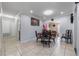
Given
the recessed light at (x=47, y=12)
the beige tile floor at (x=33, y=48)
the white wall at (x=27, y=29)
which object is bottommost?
the beige tile floor at (x=33, y=48)

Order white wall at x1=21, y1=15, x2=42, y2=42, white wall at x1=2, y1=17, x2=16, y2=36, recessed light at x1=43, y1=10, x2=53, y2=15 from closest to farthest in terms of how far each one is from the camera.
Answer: white wall at x1=2, y1=17, x2=16, y2=36 → recessed light at x1=43, y1=10, x2=53, y2=15 → white wall at x1=21, y1=15, x2=42, y2=42

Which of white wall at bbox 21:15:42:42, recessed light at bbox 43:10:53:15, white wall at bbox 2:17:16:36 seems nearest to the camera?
white wall at bbox 2:17:16:36

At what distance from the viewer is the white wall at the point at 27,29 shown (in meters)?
3.87

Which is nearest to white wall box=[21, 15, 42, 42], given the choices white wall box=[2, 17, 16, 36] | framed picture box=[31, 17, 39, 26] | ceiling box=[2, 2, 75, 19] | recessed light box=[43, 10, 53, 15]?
framed picture box=[31, 17, 39, 26]

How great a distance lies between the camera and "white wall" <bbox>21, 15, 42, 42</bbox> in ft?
12.7

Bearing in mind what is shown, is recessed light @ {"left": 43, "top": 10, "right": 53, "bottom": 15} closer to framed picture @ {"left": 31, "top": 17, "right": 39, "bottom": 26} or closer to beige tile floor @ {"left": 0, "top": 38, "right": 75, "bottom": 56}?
framed picture @ {"left": 31, "top": 17, "right": 39, "bottom": 26}

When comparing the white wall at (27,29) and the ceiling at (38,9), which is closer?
the ceiling at (38,9)

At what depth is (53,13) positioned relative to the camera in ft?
12.0

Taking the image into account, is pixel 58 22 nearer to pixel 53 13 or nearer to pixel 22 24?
pixel 53 13

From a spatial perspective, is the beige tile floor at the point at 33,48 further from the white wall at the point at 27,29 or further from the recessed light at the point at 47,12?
the recessed light at the point at 47,12

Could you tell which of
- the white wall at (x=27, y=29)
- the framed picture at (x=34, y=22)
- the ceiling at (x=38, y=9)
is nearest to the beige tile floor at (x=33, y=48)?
the white wall at (x=27, y=29)

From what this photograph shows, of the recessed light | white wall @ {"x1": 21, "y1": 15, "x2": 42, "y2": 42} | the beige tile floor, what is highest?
the recessed light

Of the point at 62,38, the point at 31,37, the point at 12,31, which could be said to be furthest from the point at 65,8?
the point at 12,31

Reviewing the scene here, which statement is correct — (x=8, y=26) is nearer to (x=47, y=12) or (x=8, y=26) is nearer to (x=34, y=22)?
(x=34, y=22)
